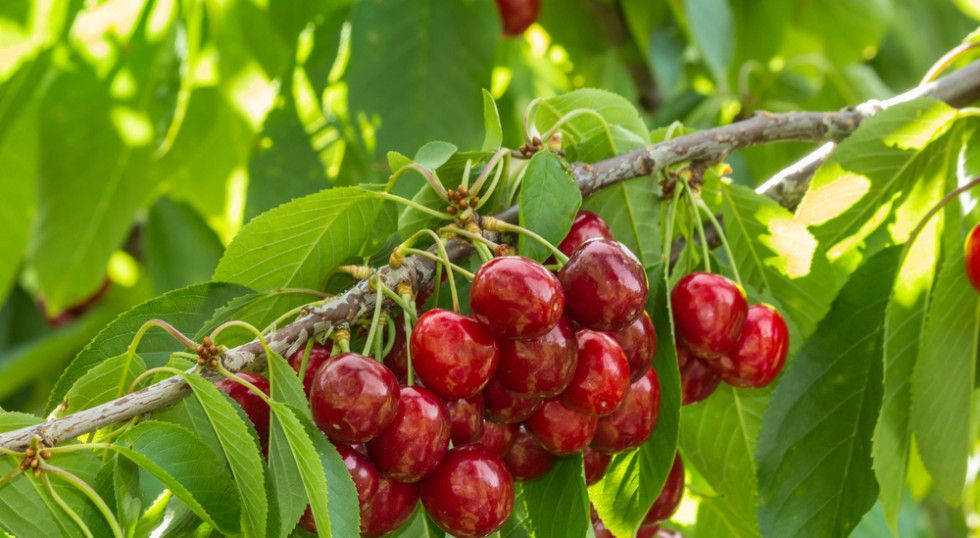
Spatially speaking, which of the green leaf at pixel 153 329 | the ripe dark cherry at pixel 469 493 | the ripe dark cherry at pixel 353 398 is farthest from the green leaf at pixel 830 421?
the green leaf at pixel 153 329

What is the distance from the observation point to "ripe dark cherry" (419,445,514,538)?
845 millimetres

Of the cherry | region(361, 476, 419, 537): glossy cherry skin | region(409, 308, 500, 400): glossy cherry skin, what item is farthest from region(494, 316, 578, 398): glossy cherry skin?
the cherry

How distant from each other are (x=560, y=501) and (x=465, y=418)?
0.14 meters

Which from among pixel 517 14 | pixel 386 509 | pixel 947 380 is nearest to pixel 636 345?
pixel 386 509

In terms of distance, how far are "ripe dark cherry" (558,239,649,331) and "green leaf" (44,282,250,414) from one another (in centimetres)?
39

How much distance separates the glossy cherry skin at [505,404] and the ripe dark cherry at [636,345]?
11 centimetres

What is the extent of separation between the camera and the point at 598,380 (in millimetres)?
888

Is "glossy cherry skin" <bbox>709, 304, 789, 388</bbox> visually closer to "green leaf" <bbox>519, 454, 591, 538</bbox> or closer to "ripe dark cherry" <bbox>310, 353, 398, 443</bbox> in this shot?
"green leaf" <bbox>519, 454, 591, 538</bbox>

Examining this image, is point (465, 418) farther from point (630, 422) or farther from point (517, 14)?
point (517, 14)

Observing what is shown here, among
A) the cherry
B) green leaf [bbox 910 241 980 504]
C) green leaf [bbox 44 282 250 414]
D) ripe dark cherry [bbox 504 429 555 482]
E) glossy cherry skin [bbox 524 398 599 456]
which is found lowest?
green leaf [bbox 910 241 980 504]

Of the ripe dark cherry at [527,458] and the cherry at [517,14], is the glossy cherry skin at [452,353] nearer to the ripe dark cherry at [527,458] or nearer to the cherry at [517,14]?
the ripe dark cherry at [527,458]

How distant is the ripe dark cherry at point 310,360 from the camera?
0.92 meters

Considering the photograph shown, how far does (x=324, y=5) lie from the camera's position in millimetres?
2014

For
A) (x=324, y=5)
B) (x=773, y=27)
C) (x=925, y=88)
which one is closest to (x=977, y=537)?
(x=773, y=27)
